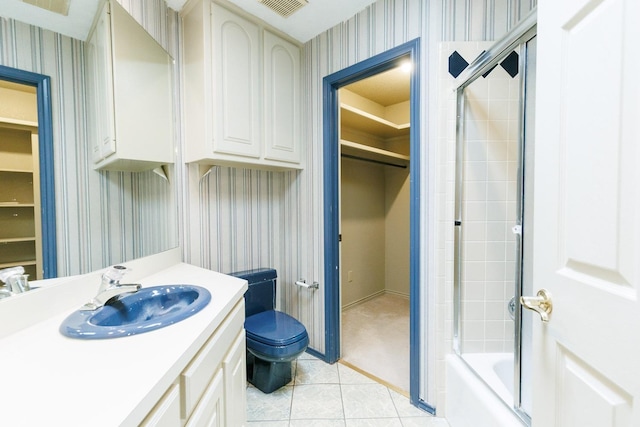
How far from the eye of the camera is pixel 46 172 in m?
0.92

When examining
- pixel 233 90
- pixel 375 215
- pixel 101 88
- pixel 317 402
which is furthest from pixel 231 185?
pixel 375 215

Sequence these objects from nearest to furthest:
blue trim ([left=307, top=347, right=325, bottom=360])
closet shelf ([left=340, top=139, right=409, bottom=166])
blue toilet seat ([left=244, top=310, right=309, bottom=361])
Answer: blue toilet seat ([left=244, top=310, right=309, bottom=361]) → blue trim ([left=307, top=347, right=325, bottom=360]) → closet shelf ([left=340, top=139, right=409, bottom=166])

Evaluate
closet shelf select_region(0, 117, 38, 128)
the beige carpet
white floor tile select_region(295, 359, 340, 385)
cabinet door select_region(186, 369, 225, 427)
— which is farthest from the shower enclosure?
closet shelf select_region(0, 117, 38, 128)

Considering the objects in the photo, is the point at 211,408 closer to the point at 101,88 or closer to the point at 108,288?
the point at 108,288

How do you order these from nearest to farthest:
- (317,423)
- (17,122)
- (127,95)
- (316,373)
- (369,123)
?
(17,122) < (127,95) < (317,423) < (316,373) < (369,123)

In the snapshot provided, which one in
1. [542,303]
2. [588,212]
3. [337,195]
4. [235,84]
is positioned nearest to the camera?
[588,212]

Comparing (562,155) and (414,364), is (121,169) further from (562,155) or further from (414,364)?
(414,364)

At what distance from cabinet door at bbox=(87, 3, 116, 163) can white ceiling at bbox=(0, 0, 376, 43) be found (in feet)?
0.18

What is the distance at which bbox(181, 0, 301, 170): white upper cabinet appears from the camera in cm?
157

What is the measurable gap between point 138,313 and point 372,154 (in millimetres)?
2419

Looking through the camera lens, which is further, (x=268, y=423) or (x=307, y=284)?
(x=307, y=284)

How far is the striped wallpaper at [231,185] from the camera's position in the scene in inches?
39.2

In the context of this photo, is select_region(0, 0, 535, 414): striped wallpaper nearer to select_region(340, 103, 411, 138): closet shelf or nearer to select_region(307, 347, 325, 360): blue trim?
select_region(307, 347, 325, 360): blue trim

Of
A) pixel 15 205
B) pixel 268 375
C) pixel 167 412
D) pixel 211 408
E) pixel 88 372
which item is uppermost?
pixel 15 205
